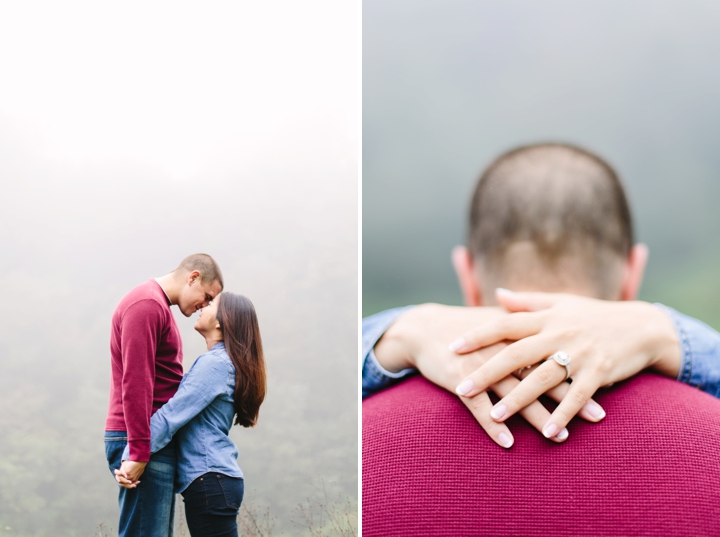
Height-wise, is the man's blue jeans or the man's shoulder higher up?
the man's shoulder

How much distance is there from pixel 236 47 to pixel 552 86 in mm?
1092

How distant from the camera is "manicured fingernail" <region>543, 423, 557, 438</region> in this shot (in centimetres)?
125

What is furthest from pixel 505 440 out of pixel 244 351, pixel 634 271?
pixel 244 351

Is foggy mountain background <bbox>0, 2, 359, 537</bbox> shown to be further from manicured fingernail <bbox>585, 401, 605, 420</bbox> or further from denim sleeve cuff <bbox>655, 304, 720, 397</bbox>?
denim sleeve cuff <bbox>655, 304, 720, 397</bbox>

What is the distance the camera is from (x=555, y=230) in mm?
1479

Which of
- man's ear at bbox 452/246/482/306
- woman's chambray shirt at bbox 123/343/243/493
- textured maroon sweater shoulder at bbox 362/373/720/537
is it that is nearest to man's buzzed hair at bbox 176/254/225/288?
woman's chambray shirt at bbox 123/343/243/493

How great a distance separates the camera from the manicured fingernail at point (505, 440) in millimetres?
1261

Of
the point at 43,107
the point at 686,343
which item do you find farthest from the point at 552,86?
the point at 43,107

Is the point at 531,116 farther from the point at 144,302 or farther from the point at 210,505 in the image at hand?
the point at 210,505

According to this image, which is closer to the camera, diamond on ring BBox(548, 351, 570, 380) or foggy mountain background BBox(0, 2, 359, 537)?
diamond on ring BBox(548, 351, 570, 380)

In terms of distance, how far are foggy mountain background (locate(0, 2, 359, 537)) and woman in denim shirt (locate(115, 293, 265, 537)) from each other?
0.19 ft

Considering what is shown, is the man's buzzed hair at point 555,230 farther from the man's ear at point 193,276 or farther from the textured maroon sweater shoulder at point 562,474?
the man's ear at point 193,276

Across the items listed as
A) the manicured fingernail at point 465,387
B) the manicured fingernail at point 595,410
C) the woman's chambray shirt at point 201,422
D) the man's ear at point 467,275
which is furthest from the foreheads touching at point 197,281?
the manicured fingernail at point 595,410

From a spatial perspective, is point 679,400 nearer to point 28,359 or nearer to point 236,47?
point 236,47
